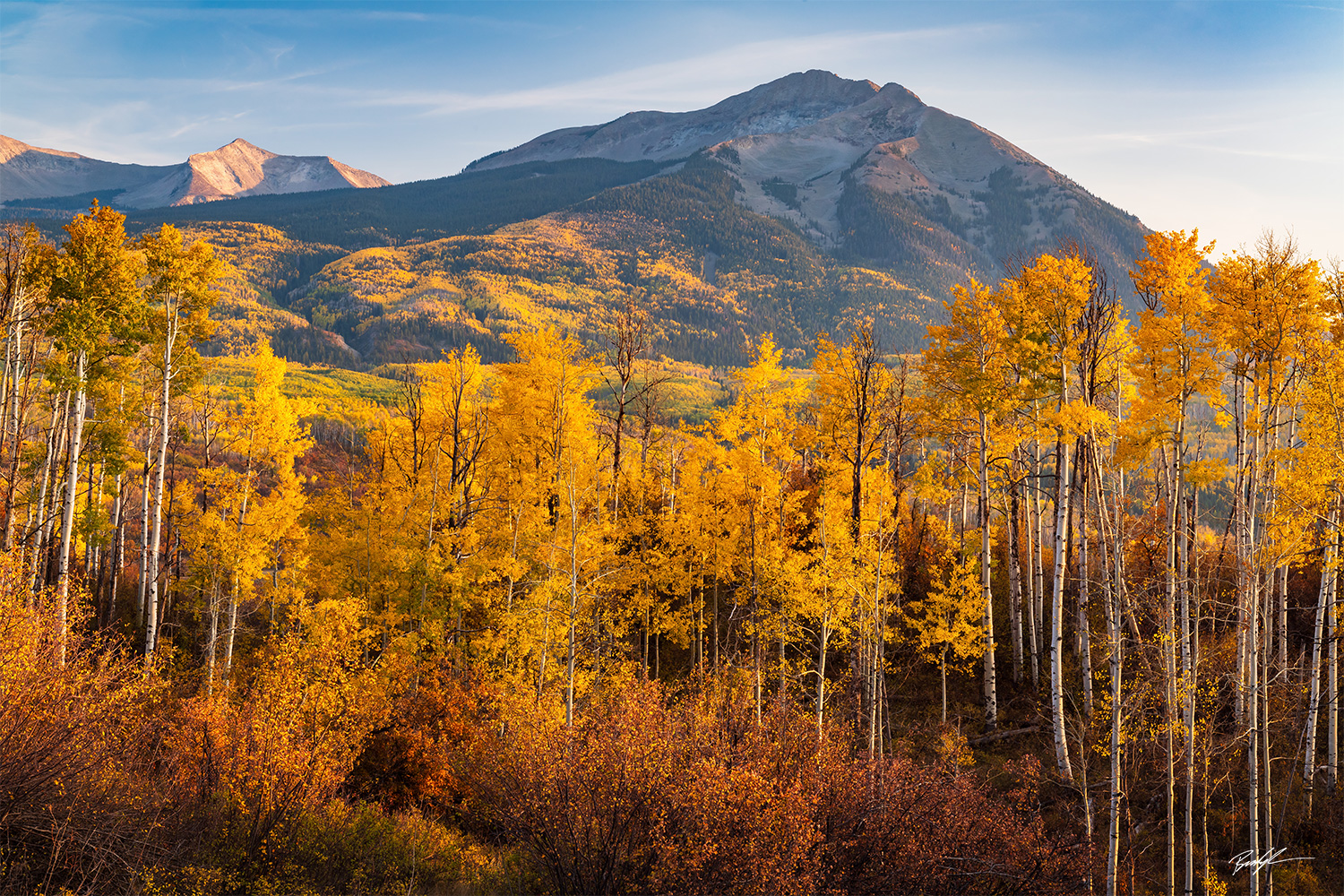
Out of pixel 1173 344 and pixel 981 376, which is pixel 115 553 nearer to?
pixel 981 376

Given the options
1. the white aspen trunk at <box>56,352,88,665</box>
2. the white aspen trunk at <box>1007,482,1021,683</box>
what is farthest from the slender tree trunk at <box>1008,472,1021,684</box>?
the white aspen trunk at <box>56,352,88,665</box>

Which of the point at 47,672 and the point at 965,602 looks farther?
the point at 965,602

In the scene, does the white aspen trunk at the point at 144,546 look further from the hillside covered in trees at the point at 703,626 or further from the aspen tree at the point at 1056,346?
the aspen tree at the point at 1056,346

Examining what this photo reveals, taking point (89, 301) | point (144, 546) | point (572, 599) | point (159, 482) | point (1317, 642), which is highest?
point (89, 301)

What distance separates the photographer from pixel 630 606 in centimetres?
2806

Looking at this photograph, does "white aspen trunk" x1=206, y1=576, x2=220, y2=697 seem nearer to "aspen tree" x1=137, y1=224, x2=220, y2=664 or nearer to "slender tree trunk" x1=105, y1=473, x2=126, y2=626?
"aspen tree" x1=137, y1=224, x2=220, y2=664

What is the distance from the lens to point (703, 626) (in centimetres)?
3041

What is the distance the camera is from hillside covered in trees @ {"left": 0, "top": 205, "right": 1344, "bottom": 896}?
1488 centimetres

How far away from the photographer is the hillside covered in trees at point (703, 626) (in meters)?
14.9

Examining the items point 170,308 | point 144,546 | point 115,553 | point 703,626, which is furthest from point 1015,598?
point 115,553

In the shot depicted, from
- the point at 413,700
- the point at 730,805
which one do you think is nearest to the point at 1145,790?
the point at 730,805

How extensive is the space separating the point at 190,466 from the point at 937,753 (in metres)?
81.2

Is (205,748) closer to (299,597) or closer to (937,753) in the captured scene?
(299,597)

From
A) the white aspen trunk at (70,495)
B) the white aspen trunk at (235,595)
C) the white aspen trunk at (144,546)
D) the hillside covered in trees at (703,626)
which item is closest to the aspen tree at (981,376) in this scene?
the hillside covered in trees at (703,626)
